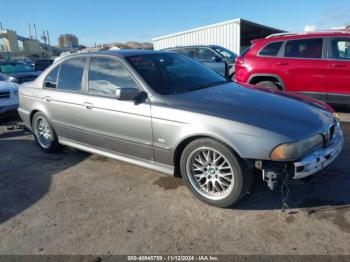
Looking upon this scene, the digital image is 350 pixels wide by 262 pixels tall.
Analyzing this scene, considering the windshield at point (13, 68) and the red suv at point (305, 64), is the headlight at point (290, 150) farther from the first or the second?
the windshield at point (13, 68)

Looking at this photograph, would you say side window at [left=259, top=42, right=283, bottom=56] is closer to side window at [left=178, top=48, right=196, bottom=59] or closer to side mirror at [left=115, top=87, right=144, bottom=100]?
side mirror at [left=115, top=87, right=144, bottom=100]

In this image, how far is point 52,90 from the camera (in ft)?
15.8

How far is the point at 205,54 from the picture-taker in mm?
11672

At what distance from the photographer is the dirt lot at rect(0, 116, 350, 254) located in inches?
107

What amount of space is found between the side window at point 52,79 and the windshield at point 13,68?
Answer: 8332 millimetres

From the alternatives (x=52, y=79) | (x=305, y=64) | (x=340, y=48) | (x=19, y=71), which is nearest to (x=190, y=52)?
(x=305, y=64)

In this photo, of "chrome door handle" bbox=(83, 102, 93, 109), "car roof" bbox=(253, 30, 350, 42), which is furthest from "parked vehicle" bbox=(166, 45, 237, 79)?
"chrome door handle" bbox=(83, 102, 93, 109)

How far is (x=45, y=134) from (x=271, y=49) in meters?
5.09

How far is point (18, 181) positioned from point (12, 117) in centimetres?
376

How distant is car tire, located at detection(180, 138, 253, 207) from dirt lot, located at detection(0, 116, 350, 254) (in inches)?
5.8

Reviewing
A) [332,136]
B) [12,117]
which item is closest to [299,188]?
[332,136]

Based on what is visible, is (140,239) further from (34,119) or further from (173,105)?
(34,119)

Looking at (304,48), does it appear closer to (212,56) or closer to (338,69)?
(338,69)

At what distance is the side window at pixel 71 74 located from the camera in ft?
14.5
